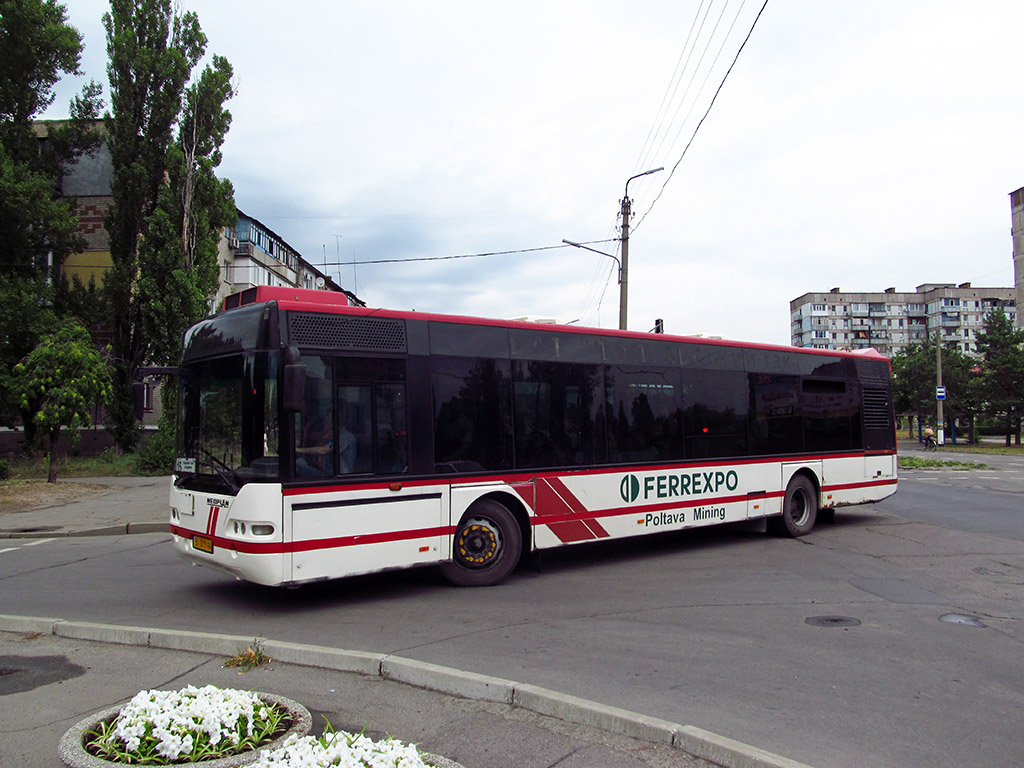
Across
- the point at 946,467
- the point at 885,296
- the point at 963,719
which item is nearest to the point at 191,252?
the point at 963,719

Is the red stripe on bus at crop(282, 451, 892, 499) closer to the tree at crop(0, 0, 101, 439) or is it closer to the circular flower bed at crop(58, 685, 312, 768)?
the circular flower bed at crop(58, 685, 312, 768)

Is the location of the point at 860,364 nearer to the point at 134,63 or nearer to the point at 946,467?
the point at 946,467

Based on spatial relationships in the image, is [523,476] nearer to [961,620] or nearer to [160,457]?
[961,620]

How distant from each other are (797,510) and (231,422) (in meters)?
9.15

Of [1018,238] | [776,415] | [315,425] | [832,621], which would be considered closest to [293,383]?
[315,425]

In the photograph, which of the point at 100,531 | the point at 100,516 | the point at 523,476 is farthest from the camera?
the point at 100,516

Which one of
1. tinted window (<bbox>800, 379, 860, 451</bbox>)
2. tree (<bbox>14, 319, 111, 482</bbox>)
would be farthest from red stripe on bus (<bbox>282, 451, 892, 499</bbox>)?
tree (<bbox>14, 319, 111, 482</bbox>)

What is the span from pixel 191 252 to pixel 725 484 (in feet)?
74.4

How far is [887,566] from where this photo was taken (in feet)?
31.6

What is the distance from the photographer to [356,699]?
4562mm

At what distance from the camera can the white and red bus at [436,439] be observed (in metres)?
6.85

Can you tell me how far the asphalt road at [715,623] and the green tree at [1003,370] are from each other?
46.8m

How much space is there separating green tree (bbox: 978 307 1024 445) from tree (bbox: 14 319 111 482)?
54023mm

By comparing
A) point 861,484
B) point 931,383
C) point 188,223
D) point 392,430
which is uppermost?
point 188,223
